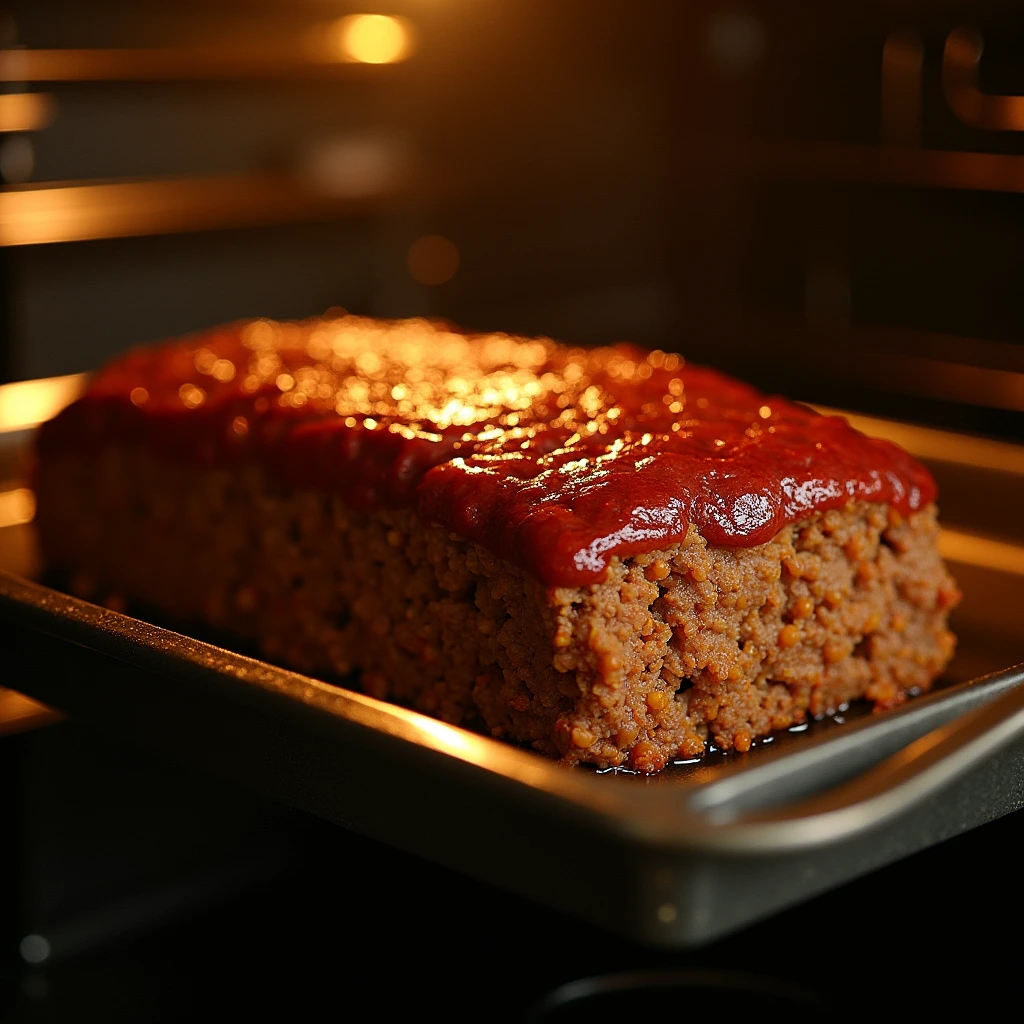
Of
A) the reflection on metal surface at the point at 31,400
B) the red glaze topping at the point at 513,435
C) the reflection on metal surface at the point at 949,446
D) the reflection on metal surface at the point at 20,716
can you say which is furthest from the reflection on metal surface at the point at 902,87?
the reflection on metal surface at the point at 20,716

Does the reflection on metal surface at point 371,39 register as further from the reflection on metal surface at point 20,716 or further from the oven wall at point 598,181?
the reflection on metal surface at point 20,716

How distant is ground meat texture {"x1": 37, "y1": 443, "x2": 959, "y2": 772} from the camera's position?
1229 millimetres

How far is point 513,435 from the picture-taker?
1411 millimetres

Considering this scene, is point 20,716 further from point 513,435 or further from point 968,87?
point 968,87

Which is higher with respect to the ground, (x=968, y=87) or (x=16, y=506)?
(x=968, y=87)

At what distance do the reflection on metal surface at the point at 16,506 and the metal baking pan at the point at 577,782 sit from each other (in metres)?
0.53

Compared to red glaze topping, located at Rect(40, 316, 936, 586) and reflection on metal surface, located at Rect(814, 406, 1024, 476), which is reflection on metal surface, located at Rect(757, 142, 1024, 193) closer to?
reflection on metal surface, located at Rect(814, 406, 1024, 476)

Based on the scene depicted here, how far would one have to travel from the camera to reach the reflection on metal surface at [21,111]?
2533 mm

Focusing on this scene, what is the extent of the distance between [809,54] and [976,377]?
786mm

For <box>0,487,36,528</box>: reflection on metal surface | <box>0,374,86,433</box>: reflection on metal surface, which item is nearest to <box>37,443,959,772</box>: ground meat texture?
<box>0,487,36,528</box>: reflection on metal surface

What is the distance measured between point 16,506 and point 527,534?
3.43ft

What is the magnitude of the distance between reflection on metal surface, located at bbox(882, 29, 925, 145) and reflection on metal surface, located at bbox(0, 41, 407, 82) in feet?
3.19

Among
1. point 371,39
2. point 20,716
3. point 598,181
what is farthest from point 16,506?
point 598,181

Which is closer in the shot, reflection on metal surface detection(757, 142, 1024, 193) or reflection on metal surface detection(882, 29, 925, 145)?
reflection on metal surface detection(757, 142, 1024, 193)
